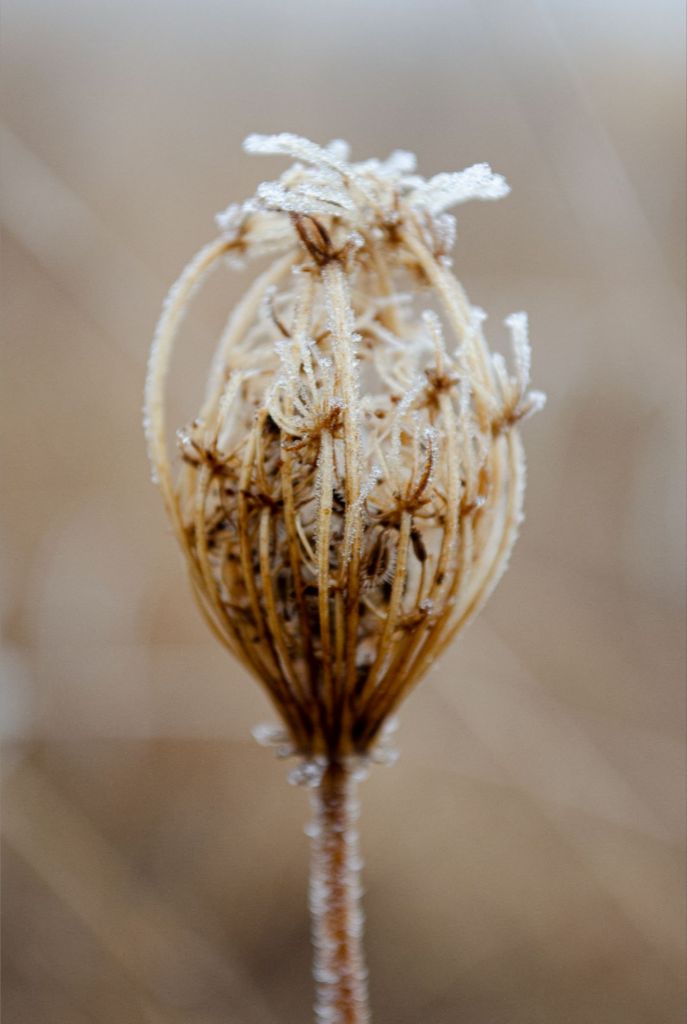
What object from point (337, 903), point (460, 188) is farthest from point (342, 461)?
point (337, 903)

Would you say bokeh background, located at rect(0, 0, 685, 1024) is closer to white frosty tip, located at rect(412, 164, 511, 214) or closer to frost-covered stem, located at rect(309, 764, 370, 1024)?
white frosty tip, located at rect(412, 164, 511, 214)

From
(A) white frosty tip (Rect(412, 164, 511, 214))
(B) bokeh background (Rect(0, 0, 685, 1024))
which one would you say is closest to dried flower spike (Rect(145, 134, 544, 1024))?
(A) white frosty tip (Rect(412, 164, 511, 214))

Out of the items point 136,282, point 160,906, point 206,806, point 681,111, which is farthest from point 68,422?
point 681,111

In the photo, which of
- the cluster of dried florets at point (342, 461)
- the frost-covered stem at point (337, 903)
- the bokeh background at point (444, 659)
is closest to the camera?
the cluster of dried florets at point (342, 461)

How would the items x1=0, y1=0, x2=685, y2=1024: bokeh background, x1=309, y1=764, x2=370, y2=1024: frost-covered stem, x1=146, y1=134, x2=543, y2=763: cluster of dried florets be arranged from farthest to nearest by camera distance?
x1=0, y1=0, x2=685, y2=1024: bokeh background, x1=309, y1=764, x2=370, y2=1024: frost-covered stem, x1=146, y1=134, x2=543, y2=763: cluster of dried florets

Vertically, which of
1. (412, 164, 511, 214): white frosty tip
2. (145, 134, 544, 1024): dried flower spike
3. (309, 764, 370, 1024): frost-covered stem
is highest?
(412, 164, 511, 214): white frosty tip

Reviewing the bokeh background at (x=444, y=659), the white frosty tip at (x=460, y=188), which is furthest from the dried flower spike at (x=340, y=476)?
the bokeh background at (x=444, y=659)

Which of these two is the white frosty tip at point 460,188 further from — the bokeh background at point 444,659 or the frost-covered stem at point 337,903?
the bokeh background at point 444,659
